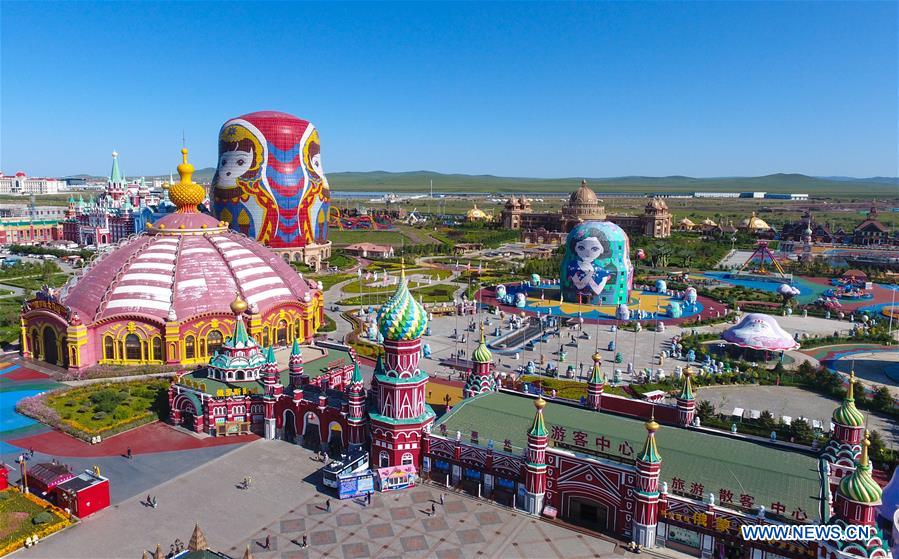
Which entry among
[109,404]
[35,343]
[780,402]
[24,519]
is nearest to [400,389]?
[24,519]

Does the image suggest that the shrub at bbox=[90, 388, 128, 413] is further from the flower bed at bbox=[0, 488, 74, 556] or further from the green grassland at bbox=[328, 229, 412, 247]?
the green grassland at bbox=[328, 229, 412, 247]

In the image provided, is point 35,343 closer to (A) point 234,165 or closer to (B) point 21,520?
(B) point 21,520

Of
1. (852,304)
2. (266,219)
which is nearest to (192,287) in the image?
(266,219)

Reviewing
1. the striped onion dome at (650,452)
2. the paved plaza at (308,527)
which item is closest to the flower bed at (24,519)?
the paved plaza at (308,527)

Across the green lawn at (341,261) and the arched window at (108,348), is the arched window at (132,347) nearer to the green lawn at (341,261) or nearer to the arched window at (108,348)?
the arched window at (108,348)

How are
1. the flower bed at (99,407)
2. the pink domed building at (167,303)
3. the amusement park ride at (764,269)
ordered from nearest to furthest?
the flower bed at (99,407) → the pink domed building at (167,303) → the amusement park ride at (764,269)
